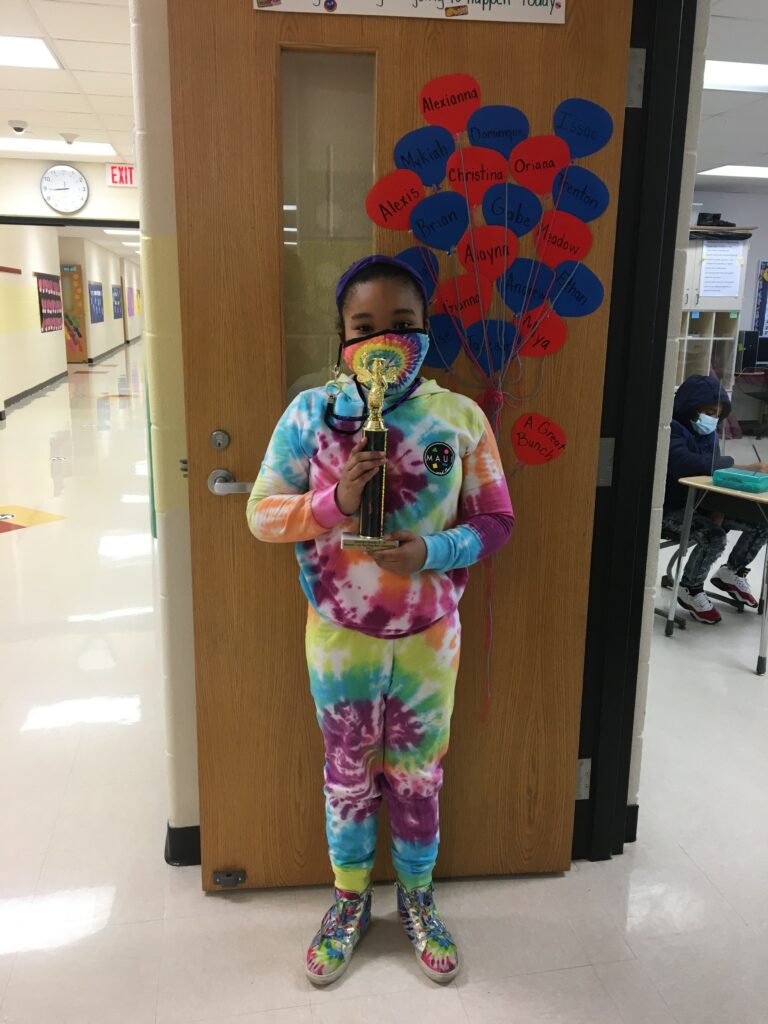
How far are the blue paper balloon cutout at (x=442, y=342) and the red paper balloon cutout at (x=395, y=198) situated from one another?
21 cm

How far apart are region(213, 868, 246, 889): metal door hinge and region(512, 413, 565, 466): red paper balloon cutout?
123cm

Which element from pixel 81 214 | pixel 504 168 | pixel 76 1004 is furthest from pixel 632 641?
pixel 81 214

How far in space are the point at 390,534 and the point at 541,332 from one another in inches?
25.3

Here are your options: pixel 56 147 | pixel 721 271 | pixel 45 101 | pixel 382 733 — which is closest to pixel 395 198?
pixel 382 733

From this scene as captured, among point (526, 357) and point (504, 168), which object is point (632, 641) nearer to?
point (526, 357)

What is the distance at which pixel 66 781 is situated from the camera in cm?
237

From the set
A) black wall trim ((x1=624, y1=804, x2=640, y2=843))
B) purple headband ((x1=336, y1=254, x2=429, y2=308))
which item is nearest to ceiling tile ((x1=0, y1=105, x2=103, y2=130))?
purple headband ((x1=336, y1=254, x2=429, y2=308))

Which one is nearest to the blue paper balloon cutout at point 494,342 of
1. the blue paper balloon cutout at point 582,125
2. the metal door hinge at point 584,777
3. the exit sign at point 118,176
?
the blue paper balloon cutout at point 582,125

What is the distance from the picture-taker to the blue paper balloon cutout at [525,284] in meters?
1.69

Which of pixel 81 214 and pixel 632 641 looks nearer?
pixel 632 641

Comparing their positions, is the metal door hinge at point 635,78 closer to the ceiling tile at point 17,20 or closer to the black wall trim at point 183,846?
the black wall trim at point 183,846

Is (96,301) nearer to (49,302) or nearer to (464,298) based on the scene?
(49,302)

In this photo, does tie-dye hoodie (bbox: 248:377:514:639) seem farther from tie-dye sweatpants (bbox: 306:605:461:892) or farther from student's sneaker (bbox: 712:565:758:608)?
student's sneaker (bbox: 712:565:758:608)

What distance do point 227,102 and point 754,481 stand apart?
2725 mm
